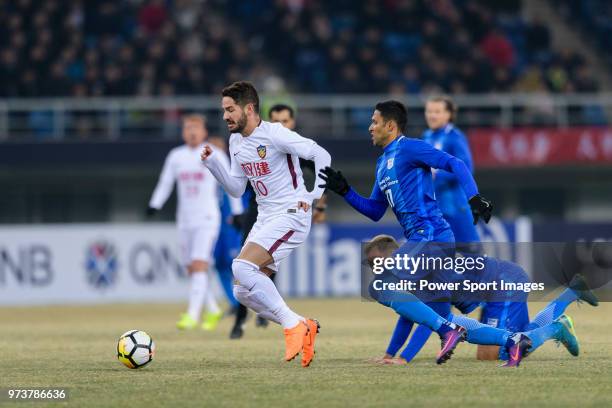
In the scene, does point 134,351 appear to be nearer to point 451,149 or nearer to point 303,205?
point 303,205

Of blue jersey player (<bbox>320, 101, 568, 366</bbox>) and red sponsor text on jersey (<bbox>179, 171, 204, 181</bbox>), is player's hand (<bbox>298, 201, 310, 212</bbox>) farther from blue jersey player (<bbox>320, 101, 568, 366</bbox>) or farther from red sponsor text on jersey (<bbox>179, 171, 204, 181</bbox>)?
red sponsor text on jersey (<bbox>179, 171, 204, 181</bbox>)

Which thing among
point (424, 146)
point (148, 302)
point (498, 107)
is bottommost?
point (148, 302)

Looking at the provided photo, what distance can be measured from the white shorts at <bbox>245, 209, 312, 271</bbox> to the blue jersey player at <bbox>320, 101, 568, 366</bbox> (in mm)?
551

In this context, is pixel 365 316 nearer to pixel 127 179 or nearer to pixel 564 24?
pixel 127 179

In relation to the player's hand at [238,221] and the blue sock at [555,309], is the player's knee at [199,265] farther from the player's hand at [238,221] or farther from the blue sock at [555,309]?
the blue sock at [555,309]

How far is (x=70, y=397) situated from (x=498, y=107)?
2011 cm

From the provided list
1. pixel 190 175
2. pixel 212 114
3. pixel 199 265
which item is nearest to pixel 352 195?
pixel 199 265

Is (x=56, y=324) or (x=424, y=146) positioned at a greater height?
(x=424, y=146)

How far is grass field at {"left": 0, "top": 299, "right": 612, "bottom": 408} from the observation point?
7.75 metres

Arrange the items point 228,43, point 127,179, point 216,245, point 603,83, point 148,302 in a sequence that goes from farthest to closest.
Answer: point 603,83 < point 127,179 < point 228,43 < point 148,302 < point 216,245

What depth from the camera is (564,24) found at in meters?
31.0

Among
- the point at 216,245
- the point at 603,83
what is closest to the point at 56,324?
the point at 216,245

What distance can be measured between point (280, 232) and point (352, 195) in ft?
2.23

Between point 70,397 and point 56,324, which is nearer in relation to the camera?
point 70,397
